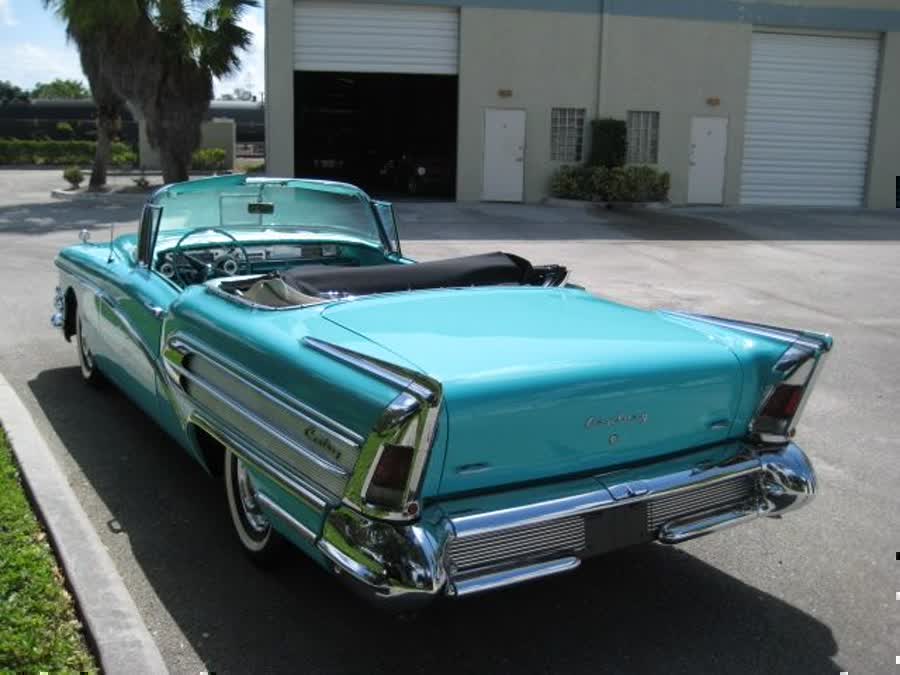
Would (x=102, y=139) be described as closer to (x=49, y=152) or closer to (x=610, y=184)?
(x=610, y=184)

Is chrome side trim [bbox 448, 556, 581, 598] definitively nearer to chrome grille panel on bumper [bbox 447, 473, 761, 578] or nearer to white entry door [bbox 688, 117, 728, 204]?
chrome grille panel on bumper [bbox 447, 473, 761, 578]

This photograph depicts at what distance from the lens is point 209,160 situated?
3042 cm

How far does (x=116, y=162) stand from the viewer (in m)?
32.9

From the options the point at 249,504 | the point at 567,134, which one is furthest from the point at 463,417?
the point at 567,134

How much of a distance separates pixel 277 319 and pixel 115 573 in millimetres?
1105

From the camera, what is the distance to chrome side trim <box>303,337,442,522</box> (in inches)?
102

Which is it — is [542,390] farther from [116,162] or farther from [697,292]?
[116,162]

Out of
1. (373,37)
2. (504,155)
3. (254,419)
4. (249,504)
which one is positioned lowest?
(249,504)

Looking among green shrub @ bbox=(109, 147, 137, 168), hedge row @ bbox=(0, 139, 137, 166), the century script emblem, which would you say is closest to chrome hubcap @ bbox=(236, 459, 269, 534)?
the century script emblem

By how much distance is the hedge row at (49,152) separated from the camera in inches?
1379

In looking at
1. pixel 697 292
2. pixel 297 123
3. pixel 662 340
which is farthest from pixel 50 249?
pixel 297 123

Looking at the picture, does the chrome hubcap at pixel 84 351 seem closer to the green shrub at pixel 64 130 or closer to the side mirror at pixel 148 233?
the side mirror at pixel 148 233

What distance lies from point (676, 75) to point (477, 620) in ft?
67.8

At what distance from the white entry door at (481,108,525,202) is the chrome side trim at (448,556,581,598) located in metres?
19.4
